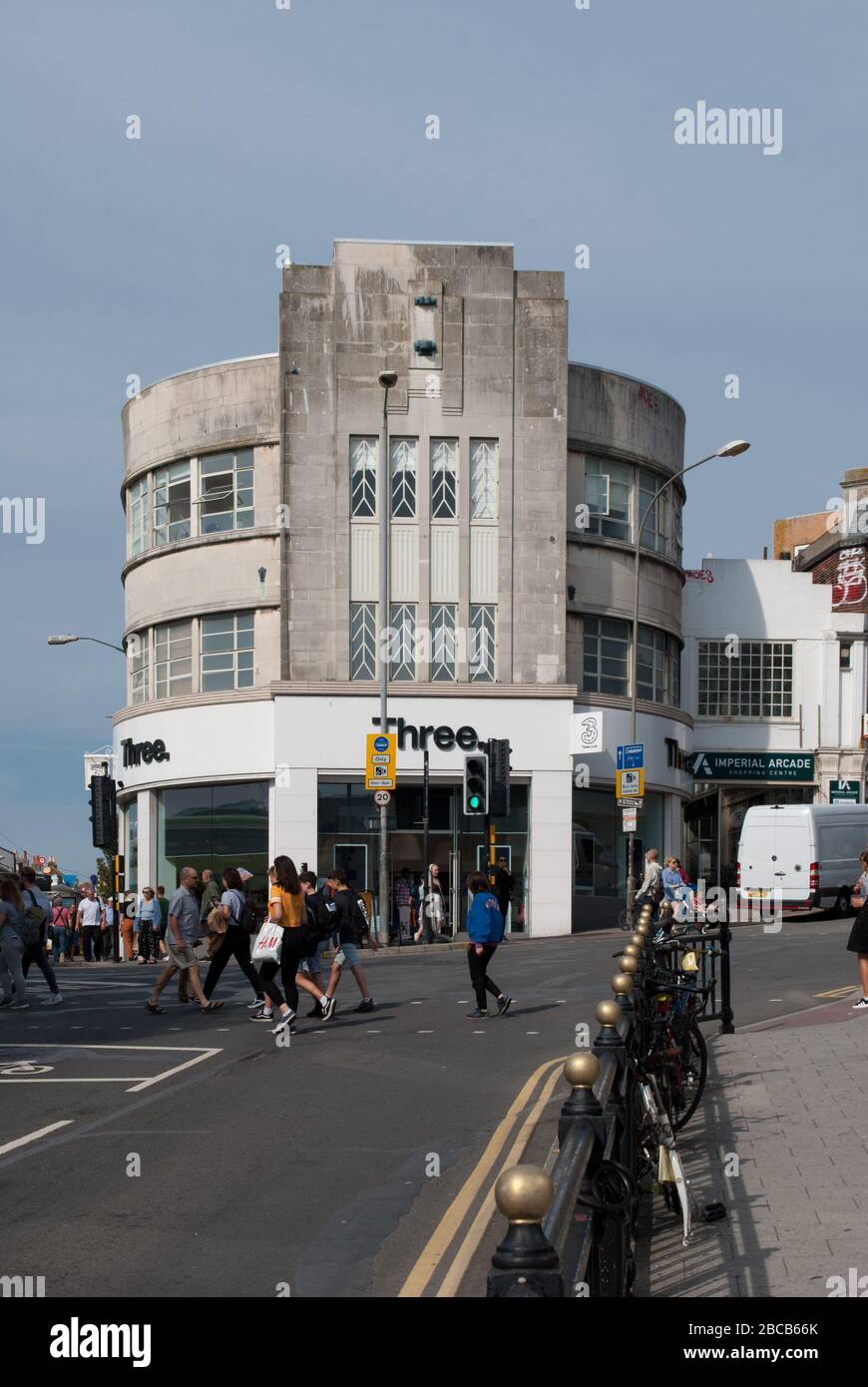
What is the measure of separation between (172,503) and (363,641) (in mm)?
7361

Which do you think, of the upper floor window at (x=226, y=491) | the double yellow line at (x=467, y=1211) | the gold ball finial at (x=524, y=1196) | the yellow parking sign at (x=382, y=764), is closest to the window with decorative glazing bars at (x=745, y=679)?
the upper floor window at (x=226, y=491)

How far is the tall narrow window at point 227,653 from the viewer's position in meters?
43.5

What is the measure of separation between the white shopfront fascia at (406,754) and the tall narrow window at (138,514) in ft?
23.5

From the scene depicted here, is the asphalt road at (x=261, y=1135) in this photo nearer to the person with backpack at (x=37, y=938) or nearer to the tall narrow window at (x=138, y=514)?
the person with backpack at (x=37, y=938)

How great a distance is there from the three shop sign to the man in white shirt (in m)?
20.4

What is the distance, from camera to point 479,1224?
332 inches

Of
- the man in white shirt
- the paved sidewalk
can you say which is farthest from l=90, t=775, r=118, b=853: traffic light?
the paved sidewalk

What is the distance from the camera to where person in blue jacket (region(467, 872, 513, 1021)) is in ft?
60.3

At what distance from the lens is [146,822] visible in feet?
147

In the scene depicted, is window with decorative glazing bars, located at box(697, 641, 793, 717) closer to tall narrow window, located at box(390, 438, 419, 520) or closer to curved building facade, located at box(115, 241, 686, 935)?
curved building facade, located at box(115, 241, 686, 935)

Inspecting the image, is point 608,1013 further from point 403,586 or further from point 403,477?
point 403,477

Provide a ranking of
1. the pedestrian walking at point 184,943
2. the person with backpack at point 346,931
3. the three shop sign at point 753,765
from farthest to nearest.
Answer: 1. the three shop sign at point 753,765
2. the pedestrian walking at point 184,943
3. the person with backpack at point 346,931

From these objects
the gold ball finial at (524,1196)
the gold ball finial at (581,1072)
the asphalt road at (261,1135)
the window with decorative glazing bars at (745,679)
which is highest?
the window with decorative glazing bars at (745,679)

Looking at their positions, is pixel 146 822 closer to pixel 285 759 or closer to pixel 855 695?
pixel 285 759
